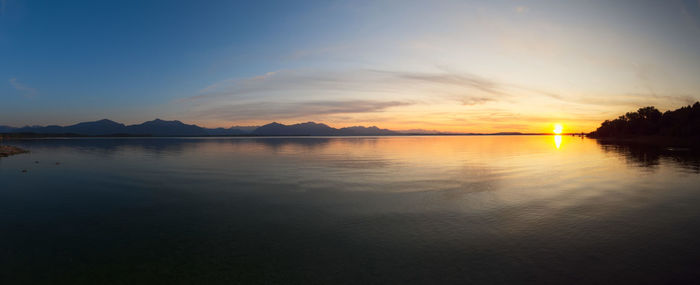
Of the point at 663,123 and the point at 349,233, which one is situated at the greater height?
the point at 663,123

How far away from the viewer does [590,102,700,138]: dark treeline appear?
122m

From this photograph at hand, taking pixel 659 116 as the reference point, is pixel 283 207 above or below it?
below

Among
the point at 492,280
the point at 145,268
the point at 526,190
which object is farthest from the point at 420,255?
the point at 526,190

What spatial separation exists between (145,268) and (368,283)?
27.4 feet

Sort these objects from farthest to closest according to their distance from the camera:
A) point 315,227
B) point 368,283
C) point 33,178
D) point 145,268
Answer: point 33,178
point 315,227
point 145,268
point 368,283

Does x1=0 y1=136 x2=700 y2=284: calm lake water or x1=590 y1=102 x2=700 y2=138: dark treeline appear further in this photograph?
x1=590 y1=102 x2=700 y2=138: dark treeline

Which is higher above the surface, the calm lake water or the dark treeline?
the dark treeline

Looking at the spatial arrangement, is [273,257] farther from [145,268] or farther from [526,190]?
[526,190]

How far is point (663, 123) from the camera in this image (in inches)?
6053

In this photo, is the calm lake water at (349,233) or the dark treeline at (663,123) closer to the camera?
the calm lake water at (349,233)

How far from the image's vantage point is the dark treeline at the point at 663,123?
12178 centimetres

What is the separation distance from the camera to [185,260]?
41.4ft

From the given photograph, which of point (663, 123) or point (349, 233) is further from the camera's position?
point (663, 123)

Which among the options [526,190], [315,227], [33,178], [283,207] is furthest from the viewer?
[33,178]
